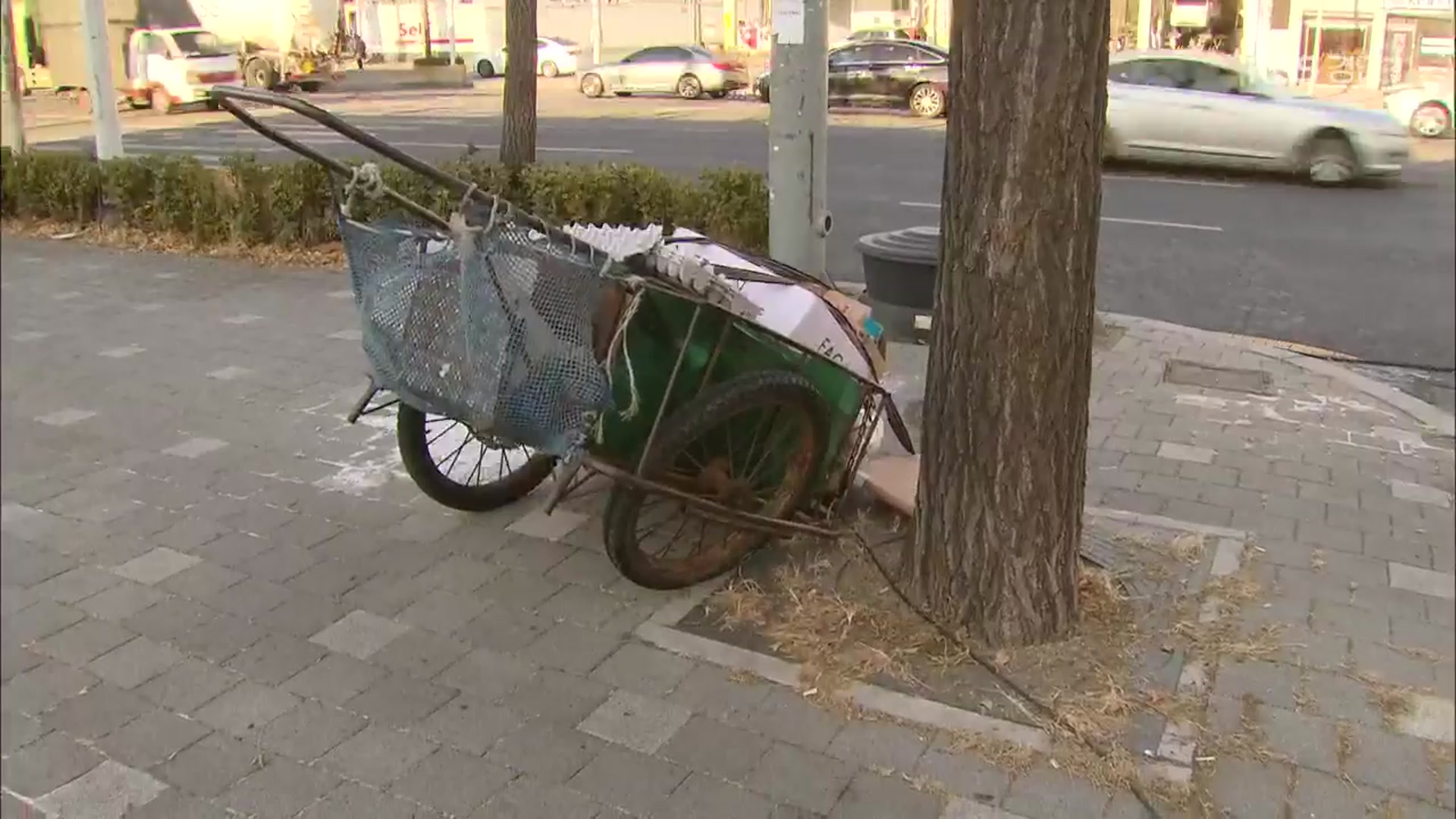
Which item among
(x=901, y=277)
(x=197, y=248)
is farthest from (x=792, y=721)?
(x=197, y=248)

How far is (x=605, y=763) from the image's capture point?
2908mm

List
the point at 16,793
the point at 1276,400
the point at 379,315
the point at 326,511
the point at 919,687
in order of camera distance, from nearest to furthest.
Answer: the point at 16,793 < the point at 919,687 < the point at 379,315 < the point at 326,511 < the point at 1276,400

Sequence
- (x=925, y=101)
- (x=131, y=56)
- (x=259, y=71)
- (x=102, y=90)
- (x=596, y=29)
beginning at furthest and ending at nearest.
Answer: (x=596, y=29)
(x=925, y=101)
(x=131, y=56)
(x=102, y=90)
(x=259, y=71)

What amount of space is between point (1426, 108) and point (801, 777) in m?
2.10

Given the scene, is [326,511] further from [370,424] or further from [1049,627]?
[1049,627]

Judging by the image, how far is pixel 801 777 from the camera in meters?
2.84

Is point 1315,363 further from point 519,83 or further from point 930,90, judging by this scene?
point 930,90

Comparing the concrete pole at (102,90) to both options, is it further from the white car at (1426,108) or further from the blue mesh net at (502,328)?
the white car at (1426,108)

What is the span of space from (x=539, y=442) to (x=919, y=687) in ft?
4.00

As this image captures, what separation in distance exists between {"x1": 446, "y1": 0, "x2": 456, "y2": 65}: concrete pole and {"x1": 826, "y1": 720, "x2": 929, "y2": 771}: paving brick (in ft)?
A: 62.7

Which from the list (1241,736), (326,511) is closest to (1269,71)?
(1241,736)

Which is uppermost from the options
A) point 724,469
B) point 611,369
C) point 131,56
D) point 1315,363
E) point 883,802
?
point 131,56

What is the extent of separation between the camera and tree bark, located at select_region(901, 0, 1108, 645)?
114 inches

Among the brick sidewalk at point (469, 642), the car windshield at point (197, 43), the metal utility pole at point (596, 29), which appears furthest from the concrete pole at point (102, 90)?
the metal utility pole at point (596, 29)
